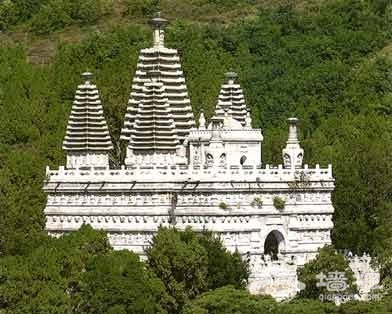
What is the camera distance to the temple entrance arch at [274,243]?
95000 mm

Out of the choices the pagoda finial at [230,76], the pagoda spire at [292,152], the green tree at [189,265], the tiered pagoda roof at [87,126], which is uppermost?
the pagoda finial at [230,76]

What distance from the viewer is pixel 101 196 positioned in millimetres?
95562

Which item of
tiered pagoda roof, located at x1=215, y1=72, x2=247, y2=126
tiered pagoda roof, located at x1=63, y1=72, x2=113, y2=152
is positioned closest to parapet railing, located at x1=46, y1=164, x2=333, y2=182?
tiered pagoda roof, located at x1=63, y1=72, x2=113, y2=152

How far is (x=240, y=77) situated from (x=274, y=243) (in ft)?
127

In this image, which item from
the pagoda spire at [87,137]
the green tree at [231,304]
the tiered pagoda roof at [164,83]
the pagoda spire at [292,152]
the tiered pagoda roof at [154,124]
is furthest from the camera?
the tiered pagoda roof at [164,83]

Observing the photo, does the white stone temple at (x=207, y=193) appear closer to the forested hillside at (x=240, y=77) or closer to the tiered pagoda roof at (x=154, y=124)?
the tiered pagoda roof at (x=154, y=124)

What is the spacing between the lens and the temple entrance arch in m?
95.0

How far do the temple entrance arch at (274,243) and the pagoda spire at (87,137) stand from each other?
25.4 feet

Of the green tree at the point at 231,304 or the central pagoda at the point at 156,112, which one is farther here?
the central pagoda at the point at 156,112

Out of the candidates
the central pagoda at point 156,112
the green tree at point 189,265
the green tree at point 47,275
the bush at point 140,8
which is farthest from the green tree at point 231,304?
the bush at point 140,8

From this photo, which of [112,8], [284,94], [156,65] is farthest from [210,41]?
[156,65]

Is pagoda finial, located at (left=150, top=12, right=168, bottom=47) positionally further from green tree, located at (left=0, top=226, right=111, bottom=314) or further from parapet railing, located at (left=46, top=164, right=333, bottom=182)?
green tree, located at (left=0, top=226, right=111, bottom=314)

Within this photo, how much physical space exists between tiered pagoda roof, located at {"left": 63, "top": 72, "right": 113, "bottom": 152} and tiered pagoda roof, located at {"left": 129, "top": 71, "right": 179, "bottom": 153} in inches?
99.3

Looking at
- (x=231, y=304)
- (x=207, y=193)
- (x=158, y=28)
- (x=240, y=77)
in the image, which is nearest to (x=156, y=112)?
(x=158, y=28)
